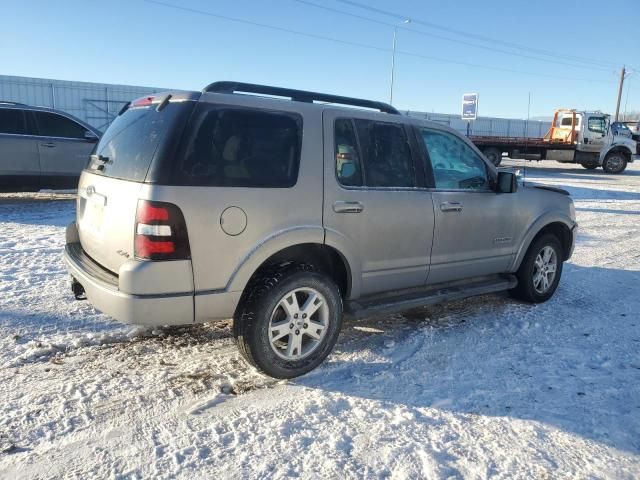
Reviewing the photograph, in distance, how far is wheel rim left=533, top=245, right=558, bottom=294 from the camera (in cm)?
511

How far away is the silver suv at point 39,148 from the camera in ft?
29.8

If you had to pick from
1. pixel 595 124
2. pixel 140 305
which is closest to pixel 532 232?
pixel 140 305

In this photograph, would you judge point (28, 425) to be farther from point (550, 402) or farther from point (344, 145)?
point (550, 402)

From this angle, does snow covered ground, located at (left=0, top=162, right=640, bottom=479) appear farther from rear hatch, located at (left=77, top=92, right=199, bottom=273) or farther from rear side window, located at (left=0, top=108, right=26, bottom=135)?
rear side window, located at (left=0, top=108, right=26, bottom=135)

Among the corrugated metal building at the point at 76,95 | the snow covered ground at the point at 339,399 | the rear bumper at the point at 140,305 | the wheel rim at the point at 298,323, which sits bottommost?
the snow covered ground at the point at 339,399

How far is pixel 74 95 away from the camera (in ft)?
73.5

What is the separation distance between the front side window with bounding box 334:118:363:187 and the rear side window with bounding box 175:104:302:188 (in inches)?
13.1

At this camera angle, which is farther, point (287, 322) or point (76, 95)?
point (76, 95)

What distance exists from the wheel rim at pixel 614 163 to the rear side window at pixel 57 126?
2329 cm

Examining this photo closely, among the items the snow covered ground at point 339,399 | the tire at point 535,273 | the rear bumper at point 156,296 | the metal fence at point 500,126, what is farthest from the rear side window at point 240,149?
the metal fence at point 500,126

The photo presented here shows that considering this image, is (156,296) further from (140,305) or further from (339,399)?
(339,399)

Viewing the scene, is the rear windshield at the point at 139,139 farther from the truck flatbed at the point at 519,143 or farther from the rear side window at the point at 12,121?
the truck flatbed at the point at 519,143

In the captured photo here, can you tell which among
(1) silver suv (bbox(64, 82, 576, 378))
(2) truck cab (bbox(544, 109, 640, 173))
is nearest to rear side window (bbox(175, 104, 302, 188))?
(1) silver suv (bbox(64, 82, 576, 378))

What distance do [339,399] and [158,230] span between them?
152 centimetres
